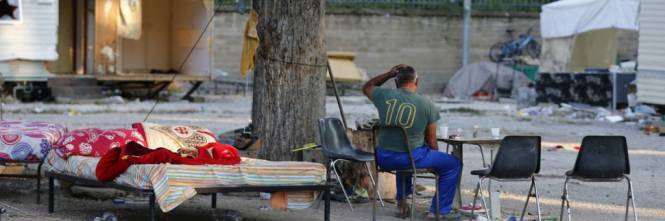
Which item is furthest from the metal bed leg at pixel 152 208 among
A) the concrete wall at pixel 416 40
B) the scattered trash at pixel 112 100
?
the concrete wall at pixel 416 40

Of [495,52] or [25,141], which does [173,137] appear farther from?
[495,52]

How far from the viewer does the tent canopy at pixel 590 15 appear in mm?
24359

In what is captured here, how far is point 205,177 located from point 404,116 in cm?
176

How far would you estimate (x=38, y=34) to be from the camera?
2264 cm

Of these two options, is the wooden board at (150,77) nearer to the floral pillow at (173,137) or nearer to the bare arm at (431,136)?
the floral pillow at (173,137)

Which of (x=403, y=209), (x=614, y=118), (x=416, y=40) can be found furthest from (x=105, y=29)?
(x=403, y=209)

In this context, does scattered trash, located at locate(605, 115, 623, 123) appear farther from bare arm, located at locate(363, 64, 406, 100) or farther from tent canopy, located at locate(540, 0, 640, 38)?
bare arm, located at locate(363, 64, 406, 100)

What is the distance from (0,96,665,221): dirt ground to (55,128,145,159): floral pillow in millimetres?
492

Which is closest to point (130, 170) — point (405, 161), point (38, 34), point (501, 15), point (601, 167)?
point (405, 161)

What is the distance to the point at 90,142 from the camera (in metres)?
9.06

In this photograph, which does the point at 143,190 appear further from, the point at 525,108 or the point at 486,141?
the point at 525,108

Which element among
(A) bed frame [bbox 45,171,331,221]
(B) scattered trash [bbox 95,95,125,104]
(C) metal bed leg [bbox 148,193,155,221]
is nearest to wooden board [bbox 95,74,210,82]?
(B) scattered trash [bbox 95,95,125,104]

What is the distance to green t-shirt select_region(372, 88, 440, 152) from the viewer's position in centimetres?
874

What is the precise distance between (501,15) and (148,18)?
10648mm
